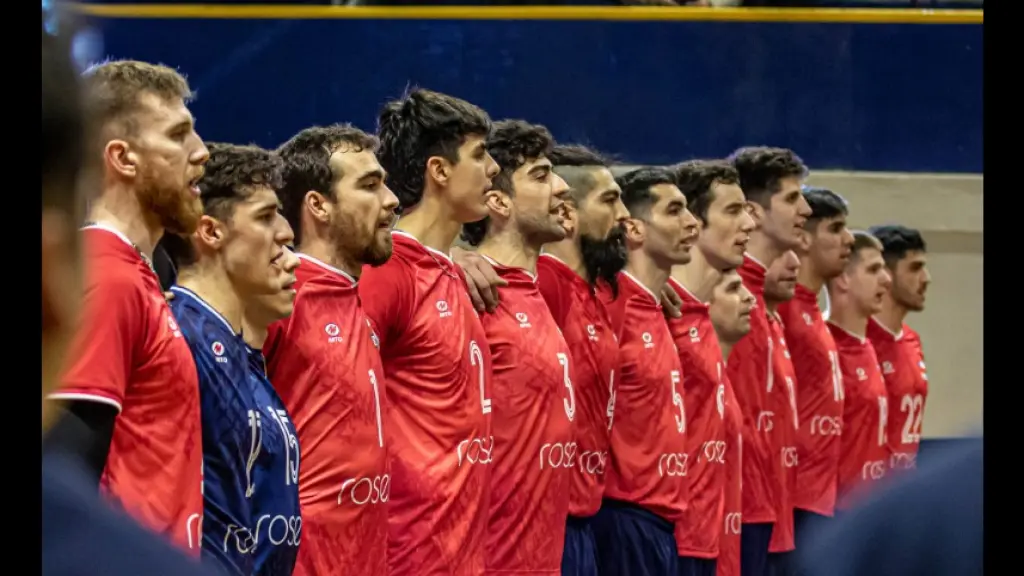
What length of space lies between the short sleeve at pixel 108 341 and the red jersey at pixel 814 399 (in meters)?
2.57

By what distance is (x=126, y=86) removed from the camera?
7.98 feet

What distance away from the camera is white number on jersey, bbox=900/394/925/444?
14.5 ft

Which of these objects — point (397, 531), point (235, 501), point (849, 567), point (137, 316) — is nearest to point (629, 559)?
point (397, 531)

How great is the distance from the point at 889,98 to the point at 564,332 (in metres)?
1.00

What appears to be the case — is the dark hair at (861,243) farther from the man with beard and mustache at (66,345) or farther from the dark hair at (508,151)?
the man with beard and mustache at (66,345)

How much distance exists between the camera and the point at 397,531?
3.07m

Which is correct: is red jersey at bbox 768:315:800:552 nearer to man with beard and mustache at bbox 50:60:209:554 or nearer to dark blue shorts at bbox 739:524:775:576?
dark blue shorts at bbox 739:524:775:576

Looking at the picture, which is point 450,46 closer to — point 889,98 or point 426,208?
point 426,208

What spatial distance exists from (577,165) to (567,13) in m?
0.36

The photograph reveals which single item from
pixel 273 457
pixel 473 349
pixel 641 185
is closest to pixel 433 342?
pixel 473 349

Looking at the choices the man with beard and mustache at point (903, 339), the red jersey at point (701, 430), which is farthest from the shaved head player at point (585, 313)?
the man with beard and mustache at point (903, 339)

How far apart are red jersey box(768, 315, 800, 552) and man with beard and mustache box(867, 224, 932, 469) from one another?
1.10 feet

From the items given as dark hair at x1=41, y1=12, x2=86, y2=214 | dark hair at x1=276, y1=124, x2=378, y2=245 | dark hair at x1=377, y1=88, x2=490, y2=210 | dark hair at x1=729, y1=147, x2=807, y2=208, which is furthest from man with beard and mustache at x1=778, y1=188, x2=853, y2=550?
dark hair at x1=41, y1=12, x2=86, y2=214

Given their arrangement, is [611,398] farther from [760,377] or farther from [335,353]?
[335,353]
